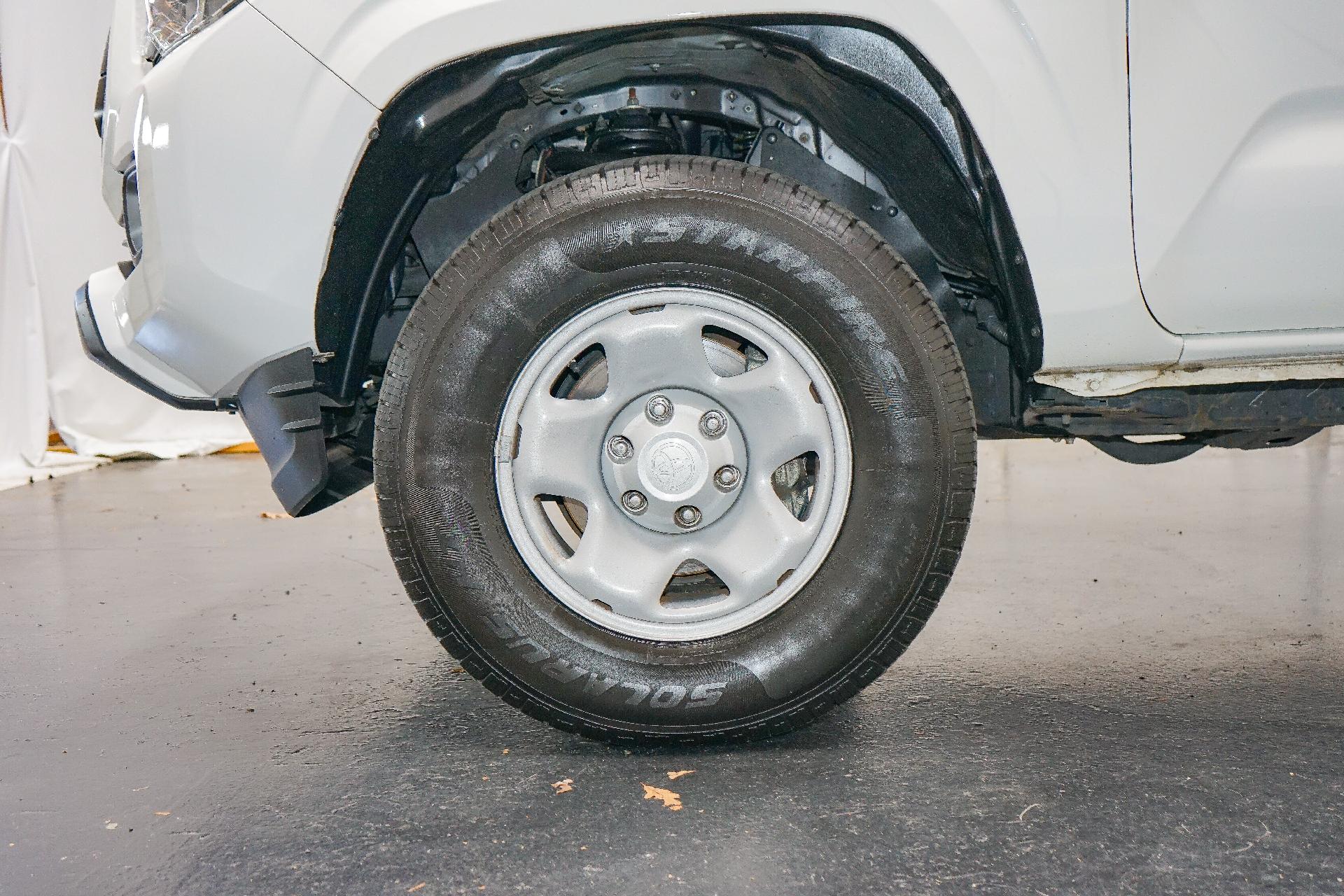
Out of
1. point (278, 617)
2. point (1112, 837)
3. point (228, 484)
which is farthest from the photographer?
point (228, 484)

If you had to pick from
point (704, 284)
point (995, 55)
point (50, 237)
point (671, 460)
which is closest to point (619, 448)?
point (671, 460)

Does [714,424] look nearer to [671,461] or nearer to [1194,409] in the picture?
[671,461]

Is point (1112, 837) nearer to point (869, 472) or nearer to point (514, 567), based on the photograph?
point (869, 472)

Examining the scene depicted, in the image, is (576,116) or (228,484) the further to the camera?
(228,484)

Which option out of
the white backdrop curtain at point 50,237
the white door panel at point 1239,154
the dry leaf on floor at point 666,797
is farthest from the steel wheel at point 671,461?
the white backdrop curtain at point 50,237

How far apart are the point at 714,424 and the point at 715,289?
20cm

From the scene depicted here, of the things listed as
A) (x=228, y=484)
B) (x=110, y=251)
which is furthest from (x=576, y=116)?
(x=110, y=251)

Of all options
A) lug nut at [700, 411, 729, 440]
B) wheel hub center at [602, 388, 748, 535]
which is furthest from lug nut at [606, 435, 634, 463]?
lug nut at [700, 411, 729, 440]

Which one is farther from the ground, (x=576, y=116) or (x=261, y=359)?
(x=576, y=116)

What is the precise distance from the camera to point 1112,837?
121 cm

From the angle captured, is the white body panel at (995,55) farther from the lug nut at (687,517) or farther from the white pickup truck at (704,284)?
the lug nut at (687,517)

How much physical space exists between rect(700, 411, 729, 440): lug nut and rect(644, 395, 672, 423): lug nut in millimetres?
53

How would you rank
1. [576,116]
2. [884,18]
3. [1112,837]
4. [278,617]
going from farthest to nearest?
[278,617] < [576,116] < [884,18] < [1112,837]

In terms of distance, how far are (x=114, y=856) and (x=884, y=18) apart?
153cm
